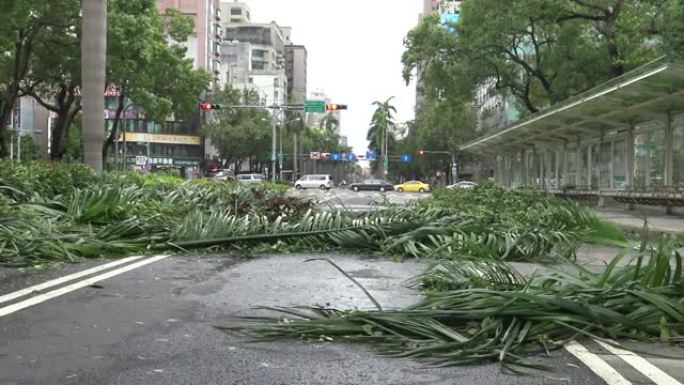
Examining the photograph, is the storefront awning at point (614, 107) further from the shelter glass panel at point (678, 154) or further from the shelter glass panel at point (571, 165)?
the shelter glass panel at point (571, 165)

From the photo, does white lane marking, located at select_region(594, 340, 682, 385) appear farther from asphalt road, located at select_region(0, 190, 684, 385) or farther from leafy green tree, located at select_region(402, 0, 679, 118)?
leafy green tree, located at select_region(402, 0, 679, 118)

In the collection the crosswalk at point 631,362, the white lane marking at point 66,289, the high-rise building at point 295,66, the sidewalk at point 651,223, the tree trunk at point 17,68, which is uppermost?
the high-rise building at point 295,66

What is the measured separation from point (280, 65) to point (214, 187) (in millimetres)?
141561

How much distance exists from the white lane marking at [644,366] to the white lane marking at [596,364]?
17cm

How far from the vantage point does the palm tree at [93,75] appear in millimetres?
17203

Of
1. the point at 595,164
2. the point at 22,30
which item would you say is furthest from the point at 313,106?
the point at 595,164

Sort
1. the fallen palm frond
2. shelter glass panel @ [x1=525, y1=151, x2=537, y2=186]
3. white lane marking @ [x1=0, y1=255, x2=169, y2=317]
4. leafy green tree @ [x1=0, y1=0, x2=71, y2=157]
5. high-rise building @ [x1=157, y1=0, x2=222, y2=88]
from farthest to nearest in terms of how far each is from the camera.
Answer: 1. high-rise building @ [x1=157, y1=0, x2=222, y2=88]
2. shelter glass panel @ [x1=525, y1=151, x2=537, y2=186]
3. leafy green tree @ [x1=0, y1=0, x2=71, y2=157]
4. white lane marking @ [x1=0, y1=255, x2=169, y2=317]
5. the fallen palm frond

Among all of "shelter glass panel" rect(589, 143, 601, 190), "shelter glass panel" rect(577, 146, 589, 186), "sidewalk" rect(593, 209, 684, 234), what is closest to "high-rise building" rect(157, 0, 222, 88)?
"shelter glass panel" rect(577, 146, 589, 186)

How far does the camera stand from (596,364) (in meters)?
4.54

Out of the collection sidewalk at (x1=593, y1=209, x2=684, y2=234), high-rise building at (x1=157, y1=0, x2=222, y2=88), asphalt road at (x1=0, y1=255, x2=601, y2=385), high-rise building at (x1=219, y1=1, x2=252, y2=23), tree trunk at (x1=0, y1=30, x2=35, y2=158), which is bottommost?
asphalt road at (x1=0, y1=255, x2=601, y2=385)

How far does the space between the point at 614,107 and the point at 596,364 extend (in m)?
18.6

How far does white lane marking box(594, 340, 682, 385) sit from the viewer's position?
165 inches

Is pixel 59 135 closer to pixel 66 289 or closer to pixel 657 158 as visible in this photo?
pixel 657 158

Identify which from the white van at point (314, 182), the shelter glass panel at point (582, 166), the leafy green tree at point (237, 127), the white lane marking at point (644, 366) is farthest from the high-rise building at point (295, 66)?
the white lane marking at point (644, 366)
